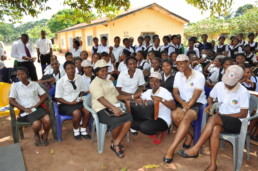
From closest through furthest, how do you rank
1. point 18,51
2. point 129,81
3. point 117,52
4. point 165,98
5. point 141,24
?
1. point 165,98
2. point 129,81
3. point 18,51
4. point 117,52
5. point 141,24

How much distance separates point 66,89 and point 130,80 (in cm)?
127

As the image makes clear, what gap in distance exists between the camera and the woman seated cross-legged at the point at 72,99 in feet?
12.6

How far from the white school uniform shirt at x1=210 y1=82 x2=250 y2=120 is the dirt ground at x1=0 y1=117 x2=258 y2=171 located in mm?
813

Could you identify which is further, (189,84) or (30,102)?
(30,102)

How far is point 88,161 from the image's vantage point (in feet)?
10.6

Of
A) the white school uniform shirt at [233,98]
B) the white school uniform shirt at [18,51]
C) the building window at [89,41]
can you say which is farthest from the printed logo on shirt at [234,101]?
the building window at [89,41]

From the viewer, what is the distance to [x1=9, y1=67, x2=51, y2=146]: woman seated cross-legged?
3598 millimetres

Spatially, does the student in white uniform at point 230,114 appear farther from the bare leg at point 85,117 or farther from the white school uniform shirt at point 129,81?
the bare leg at point 85,117

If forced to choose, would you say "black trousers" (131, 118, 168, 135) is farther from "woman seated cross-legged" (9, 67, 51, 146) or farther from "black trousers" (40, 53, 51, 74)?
"black trousers" (40, 53, 51, 74)

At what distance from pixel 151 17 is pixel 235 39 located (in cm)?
1115

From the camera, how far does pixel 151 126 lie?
331 cm

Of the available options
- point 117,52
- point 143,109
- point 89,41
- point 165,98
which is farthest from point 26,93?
point 89,41

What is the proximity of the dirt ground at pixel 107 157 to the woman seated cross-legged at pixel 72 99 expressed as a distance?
0.28 meters

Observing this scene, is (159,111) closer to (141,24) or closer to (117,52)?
(117,52)
